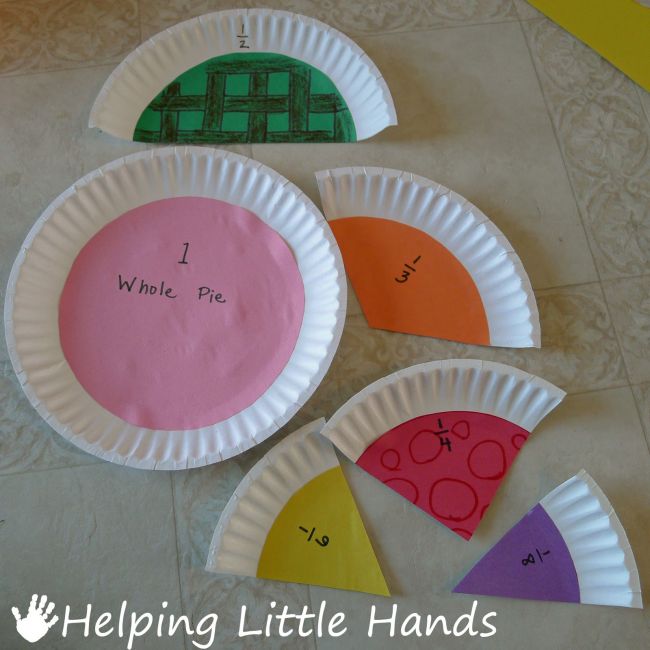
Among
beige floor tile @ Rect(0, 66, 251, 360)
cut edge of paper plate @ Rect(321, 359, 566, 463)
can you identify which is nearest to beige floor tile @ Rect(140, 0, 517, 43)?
beige floor tile @ Rect(0, 66, 251, 360)

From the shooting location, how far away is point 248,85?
0.93m

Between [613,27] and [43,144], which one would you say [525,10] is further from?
[43,144]

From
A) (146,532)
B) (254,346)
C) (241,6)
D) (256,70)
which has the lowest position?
(146,532)

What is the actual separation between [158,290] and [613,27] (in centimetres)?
74

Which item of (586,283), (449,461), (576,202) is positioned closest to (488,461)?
(449,461)

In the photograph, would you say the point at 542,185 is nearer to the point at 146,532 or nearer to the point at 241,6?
the point at 241,6

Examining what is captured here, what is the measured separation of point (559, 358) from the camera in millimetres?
863

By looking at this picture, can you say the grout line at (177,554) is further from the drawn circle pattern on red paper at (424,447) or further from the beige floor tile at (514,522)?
the drawn circle pattern on red paper at (424,447)

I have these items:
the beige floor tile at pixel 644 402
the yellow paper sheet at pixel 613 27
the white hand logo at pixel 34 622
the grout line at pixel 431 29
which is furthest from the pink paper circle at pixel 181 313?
the yellow paper sheet at pixel 613 27

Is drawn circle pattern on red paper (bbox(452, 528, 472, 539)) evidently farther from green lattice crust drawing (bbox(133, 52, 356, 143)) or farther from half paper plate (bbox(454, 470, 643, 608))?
green lattice crust drawing (bbox(133, 52, 356, 143))

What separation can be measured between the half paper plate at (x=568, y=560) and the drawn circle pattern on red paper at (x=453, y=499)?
0.17 feet

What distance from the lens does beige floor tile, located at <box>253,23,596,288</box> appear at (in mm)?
910

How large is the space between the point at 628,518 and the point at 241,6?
84 cm

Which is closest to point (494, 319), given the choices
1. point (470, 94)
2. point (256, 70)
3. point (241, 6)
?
point (470, 94)
